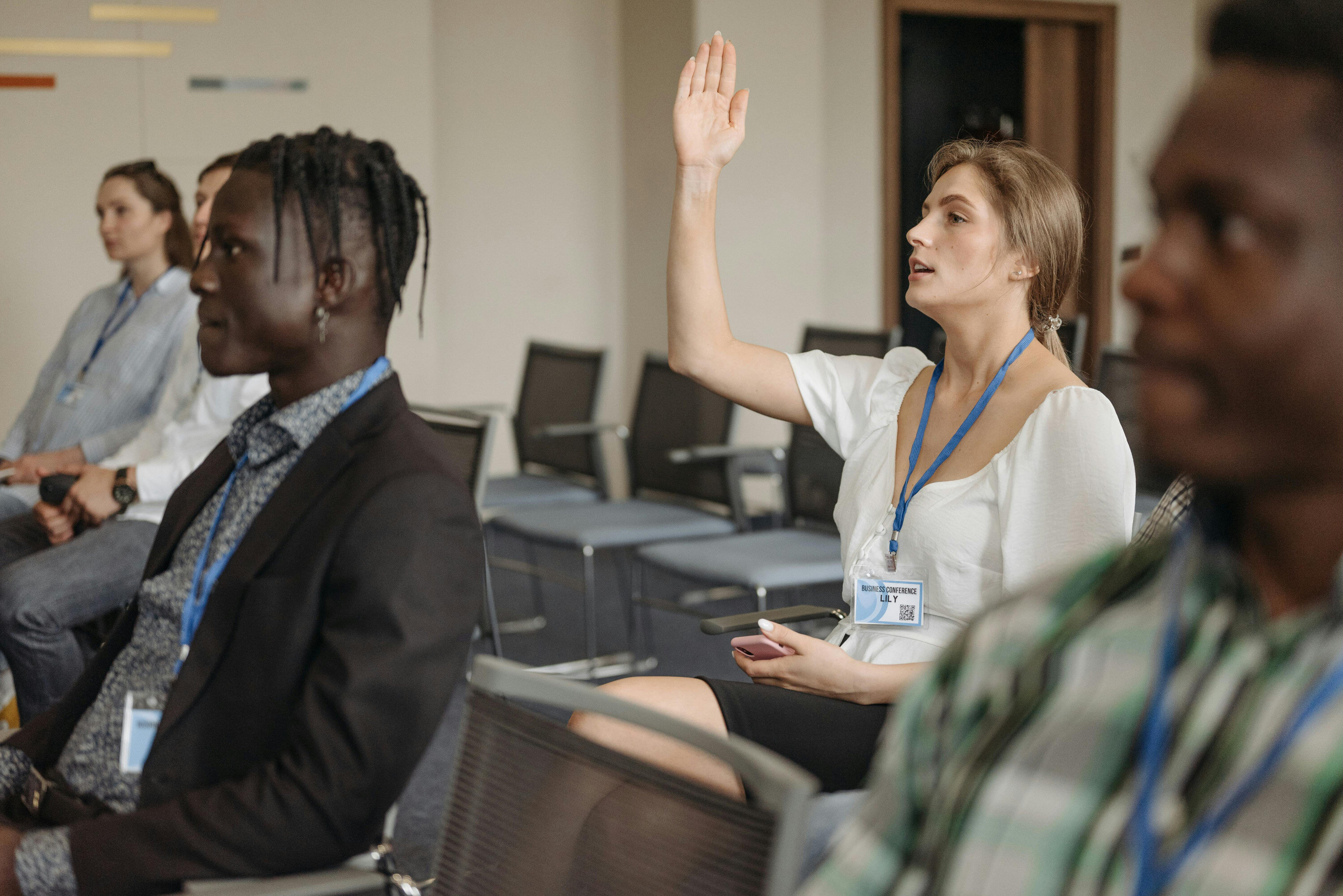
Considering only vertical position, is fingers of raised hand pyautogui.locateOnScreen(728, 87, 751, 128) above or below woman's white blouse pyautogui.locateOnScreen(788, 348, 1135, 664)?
above

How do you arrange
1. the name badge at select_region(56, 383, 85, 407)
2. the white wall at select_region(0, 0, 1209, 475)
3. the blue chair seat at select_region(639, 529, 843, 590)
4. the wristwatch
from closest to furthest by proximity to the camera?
the wristwatch < the blue chair seat at select_region(639, 529, 843, 590) < the name badge at select_region(56, 383, 85, 407) < the white wall at select_region(0, 0, 1209, 475)

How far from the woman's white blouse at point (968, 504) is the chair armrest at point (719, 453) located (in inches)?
62.6

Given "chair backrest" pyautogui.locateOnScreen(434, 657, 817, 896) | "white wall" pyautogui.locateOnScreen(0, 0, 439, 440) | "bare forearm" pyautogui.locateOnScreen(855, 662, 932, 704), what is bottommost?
"bare forearm" pyautogui.locateOnScreen(855, 662, 932, 704)

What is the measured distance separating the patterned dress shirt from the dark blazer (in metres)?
0.06

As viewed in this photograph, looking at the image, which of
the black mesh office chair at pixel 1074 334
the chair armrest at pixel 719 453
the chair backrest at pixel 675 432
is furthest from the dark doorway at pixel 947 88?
the chair armrest at pixel 719 453

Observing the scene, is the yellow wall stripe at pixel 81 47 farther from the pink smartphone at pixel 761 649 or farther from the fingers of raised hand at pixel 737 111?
the pink smartphone at pixel 761 649

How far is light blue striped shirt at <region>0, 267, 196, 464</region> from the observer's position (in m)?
3.30

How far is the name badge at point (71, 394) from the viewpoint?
338 cm

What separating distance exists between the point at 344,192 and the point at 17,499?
7.21 ft

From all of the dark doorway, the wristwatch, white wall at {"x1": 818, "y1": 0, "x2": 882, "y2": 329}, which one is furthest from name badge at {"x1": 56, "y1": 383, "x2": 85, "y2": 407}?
the dark doorway

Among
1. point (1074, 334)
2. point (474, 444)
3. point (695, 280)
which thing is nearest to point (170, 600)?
point (695, 280)

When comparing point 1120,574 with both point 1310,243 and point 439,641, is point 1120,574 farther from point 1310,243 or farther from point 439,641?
point 439,641

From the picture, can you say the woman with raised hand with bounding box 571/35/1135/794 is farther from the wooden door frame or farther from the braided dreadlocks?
the wooden door frame

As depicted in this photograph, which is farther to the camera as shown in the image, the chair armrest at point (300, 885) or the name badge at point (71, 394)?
the name badge at point (71, 394)
